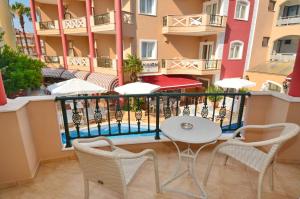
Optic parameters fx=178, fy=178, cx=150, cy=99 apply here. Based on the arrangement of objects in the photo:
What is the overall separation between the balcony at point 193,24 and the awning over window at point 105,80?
14.2 ft

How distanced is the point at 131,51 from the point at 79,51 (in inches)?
204

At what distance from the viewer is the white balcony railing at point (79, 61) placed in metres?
11.1

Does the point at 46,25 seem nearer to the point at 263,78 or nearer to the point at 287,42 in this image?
the point at 263,78

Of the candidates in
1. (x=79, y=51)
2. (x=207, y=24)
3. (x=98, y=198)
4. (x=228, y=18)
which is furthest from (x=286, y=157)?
(x=79, y=51)

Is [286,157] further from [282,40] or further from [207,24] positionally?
[282,40]

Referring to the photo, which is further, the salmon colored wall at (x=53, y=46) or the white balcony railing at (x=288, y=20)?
the salmon colored wall at (x=53, y=46)

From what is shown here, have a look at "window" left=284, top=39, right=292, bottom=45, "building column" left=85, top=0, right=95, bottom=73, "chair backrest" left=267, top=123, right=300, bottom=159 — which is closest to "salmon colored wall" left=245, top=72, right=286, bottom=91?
"window" left=284, top=39, right=292, bottom=45

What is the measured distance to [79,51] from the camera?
1324 centimetres

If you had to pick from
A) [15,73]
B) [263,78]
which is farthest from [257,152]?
[263,78]

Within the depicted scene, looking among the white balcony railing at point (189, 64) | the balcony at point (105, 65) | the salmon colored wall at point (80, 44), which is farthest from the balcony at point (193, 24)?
the salmon colored wall at point (80, 44)

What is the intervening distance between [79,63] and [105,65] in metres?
2.20

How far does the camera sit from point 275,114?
2.84 m

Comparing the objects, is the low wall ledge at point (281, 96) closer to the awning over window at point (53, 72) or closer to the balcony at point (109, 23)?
the balcony at point (109, 23)

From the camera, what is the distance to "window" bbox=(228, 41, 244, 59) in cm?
1177
